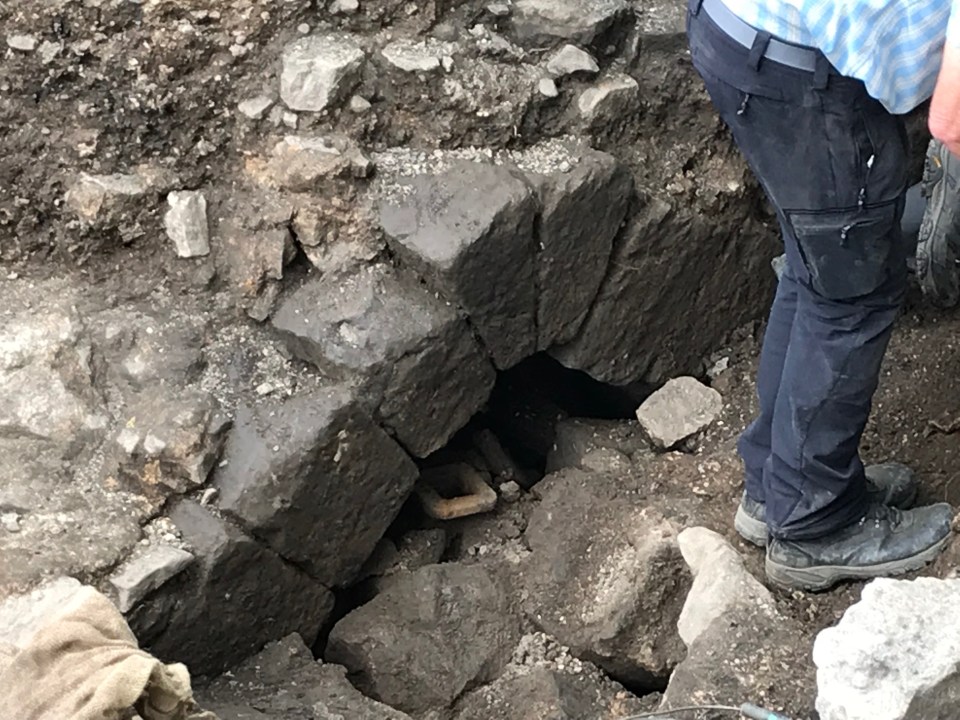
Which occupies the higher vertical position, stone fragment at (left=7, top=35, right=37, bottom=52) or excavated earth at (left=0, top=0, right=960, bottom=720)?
stone fragment at (left=7, top=35, right=37, bottom=52)

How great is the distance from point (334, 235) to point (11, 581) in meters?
1.15

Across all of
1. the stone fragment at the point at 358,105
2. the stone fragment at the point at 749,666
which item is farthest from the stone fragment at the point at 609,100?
the stone fragment at the point at 749,666

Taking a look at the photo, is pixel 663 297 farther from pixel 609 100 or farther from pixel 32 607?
pixel 32 607

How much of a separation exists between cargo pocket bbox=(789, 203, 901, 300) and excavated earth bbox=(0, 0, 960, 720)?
30.3 inches

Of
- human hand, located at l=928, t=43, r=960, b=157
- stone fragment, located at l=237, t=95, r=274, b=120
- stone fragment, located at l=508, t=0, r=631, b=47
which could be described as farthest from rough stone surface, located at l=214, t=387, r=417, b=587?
human hand, located at l=928, t=43, r=960, b=157

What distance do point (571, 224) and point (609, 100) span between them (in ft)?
1.30

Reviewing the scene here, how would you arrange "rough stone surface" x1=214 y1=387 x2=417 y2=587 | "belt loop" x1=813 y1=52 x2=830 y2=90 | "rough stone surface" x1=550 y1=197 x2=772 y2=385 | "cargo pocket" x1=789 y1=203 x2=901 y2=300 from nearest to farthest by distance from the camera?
"belt loop" x1=813 y1=52 x2=830 y2=90 → "cargo pocket" x1=789 y1=203 x2=901 y2=300 → "rough stone surface" x1=214 y1=387 x2=417 y2=587 → "rough stone surface" x1=550 y1=197 x2=772 y2=385

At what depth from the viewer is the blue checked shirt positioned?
183 centimetres

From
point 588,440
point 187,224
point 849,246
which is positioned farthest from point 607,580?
point 187,224

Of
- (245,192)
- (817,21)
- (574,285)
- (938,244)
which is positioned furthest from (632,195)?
(817,21)

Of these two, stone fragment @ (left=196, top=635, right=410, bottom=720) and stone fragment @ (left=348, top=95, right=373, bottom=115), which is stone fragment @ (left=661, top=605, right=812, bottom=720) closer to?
stone fragment @ (left=196, top=635, right=410, bottom=720)

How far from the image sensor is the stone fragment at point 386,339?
9.38 feet

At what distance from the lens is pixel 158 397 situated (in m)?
2.79

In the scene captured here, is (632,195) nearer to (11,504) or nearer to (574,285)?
(574,285)
